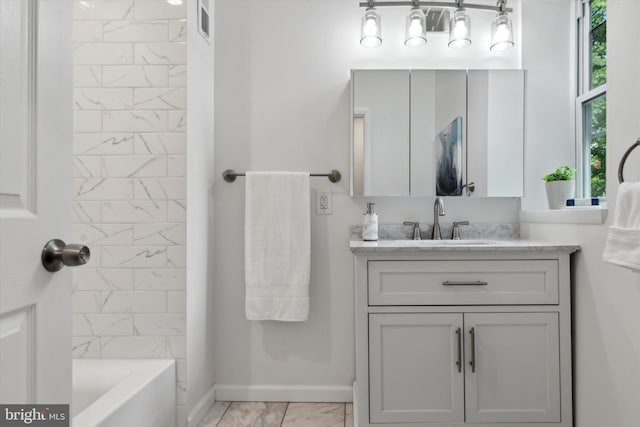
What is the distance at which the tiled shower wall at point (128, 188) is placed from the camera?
176 cm

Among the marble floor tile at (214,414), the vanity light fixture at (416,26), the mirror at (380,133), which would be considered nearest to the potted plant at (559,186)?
the mirror at (380,133)

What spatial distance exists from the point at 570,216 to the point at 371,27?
1.31 metres

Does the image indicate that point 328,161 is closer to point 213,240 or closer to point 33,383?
point 213,240

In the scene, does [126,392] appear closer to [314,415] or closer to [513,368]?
[314,415]

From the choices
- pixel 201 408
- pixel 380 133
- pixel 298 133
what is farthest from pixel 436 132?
pixel 201 408

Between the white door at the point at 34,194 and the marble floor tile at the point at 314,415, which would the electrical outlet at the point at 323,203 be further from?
the white door at the point at 34,194

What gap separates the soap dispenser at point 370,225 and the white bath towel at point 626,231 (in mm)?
947

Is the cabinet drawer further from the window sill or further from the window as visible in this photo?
the window

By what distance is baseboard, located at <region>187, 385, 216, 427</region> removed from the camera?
1.80 metres

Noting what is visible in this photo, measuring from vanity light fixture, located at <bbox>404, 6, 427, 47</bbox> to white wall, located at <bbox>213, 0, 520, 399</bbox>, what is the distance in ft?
0.29

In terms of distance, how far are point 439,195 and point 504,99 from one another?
61cm

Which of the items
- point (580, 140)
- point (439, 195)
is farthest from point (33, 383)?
point (580, 140)

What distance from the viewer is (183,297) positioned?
178cm

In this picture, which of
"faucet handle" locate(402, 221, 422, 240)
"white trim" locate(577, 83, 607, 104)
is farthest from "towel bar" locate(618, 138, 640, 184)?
"faucet handle" locate(402, 221, 422, 240)
